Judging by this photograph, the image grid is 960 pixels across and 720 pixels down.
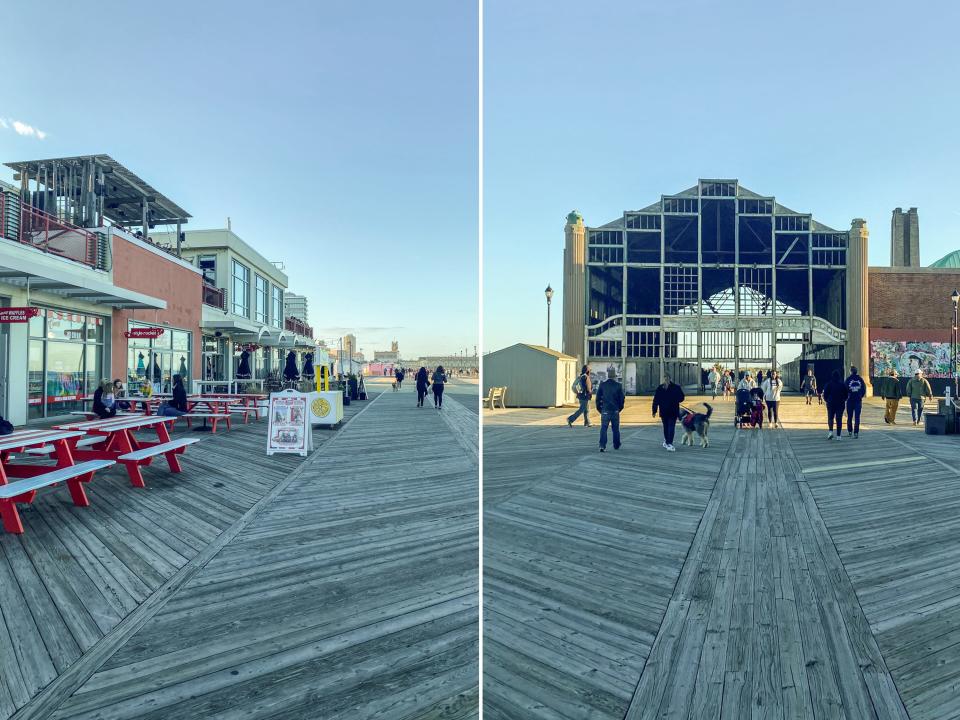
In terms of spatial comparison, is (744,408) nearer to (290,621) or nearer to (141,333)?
(290,621)

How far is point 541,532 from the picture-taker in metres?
5.36

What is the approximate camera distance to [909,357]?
3556 cm

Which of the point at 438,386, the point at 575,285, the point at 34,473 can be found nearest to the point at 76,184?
the point at 438,386

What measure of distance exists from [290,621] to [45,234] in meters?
13.7

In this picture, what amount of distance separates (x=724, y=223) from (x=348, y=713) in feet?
125

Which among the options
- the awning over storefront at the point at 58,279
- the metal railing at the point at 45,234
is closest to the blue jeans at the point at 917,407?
the awning over storefront at the point at 58,279

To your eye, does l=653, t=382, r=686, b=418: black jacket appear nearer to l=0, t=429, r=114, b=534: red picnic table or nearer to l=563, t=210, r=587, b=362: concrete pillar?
l=0, t=429, r=114, b=534: red picnic table

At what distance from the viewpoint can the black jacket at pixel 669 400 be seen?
10.6m

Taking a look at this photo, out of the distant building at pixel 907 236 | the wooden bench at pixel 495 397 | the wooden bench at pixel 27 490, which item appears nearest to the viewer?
the wooden bench at pixel 27 490

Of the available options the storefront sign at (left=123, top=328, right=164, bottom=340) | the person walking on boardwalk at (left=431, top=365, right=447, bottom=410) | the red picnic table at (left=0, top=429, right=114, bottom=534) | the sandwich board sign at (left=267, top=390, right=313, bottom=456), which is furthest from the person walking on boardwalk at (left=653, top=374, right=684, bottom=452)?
the storefront sign at (left=123, top=328, right=164, bottom=340)

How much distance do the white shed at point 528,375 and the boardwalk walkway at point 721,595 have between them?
1464 cm

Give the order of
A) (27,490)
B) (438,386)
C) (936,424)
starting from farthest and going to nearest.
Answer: (438,386), (936,424), (27,490)

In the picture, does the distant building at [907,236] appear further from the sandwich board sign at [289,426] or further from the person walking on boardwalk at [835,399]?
the sandwich board sign at [289,426]

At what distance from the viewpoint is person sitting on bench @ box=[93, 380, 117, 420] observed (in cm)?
970
